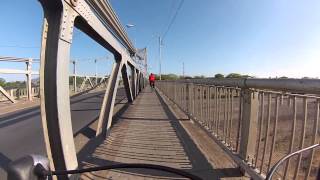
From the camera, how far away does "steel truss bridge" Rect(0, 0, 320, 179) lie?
4.01 metres

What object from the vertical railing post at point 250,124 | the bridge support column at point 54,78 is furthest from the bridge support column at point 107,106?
the vertical railing post at point 250,124

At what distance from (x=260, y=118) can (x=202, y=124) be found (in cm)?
395

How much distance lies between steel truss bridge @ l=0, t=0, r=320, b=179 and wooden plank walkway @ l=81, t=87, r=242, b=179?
0.02 metres

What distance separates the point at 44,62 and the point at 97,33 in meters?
2.07

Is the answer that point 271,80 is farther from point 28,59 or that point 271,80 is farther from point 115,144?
point 28,59

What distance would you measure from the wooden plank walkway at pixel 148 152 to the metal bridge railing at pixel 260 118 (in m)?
0.48

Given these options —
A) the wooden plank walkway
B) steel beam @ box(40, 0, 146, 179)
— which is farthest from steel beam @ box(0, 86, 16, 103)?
steel beam @ box(40, 0, 146, 179)

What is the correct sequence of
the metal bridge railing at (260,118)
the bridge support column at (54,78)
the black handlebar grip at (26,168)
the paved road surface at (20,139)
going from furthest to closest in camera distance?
the paved road surface at (20,139) < the bridge support column at (54,78) < the metal bridge railing at (260,118) < the black handlebar grip at (26,168)

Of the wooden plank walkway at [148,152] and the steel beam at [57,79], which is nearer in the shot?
the steel beam at [57,79]

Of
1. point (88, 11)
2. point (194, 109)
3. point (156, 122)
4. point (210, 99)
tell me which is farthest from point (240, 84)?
point (156, 122)

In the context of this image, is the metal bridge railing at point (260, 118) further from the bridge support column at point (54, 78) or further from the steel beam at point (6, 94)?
the steel beam at point (6, 94)

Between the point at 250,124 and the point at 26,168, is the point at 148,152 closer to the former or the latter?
the point at 250,124

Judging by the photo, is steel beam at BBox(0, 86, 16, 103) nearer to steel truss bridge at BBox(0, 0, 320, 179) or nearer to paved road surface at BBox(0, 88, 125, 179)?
paved road surface at BBox(0, 88, 125, 179)

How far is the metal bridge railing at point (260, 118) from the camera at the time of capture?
12.2 feet
